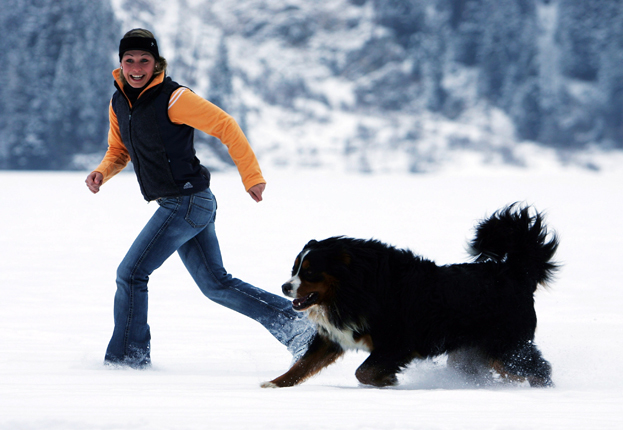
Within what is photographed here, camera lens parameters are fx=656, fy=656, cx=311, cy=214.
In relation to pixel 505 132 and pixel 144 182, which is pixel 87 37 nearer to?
pixel 505 132

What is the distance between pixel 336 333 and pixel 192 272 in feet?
3.22

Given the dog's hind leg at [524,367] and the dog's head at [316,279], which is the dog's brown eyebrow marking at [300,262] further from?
the dog's hind leg at [524,367]

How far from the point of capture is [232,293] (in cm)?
392

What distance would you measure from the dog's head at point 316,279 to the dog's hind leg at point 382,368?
0.38 metres

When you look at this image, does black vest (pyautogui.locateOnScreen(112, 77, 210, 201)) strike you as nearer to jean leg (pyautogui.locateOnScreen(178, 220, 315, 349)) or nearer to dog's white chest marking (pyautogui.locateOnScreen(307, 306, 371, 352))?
jean leg (pyautogui.locateOnScreen(178, 220, 315, 349))

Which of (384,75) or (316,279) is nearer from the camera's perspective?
(316,279)

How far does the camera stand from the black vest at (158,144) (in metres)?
3.51

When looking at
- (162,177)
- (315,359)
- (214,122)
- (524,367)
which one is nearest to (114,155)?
(162,177)

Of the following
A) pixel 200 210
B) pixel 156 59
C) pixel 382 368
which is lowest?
pixel 382 368

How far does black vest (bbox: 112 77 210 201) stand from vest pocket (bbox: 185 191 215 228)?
0.05 metres

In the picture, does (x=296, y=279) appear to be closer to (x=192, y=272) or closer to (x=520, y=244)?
(x=192, y=272)

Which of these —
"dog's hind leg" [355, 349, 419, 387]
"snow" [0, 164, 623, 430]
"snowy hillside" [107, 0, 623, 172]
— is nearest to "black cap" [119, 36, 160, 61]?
"snow" [0, 164, 623, 430]

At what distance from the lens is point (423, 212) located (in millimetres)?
16703

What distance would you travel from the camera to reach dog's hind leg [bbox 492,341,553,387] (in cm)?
350
